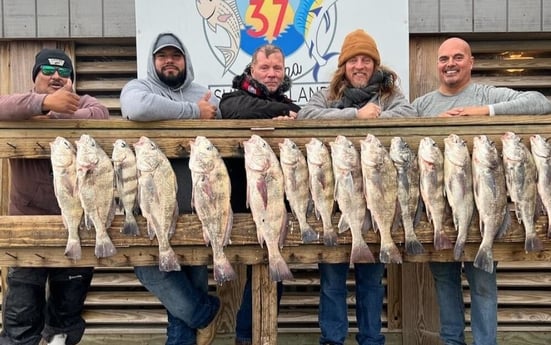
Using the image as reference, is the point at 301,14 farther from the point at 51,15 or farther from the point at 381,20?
the point at 51,15

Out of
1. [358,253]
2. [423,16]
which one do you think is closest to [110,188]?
[358,253]

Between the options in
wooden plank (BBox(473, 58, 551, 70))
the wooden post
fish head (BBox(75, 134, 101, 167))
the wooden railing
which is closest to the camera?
fish head (BBox(75, 134, 101, 167))

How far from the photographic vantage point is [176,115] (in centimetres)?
318

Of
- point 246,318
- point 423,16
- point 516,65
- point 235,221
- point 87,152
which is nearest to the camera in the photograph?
point 87,152

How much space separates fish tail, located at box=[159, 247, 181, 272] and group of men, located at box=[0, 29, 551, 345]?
1.07 ft

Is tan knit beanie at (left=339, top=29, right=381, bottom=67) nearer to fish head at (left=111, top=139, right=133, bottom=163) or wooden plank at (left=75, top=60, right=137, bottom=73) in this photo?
fish head at (left=111, top=139, right=133, bottom=163)

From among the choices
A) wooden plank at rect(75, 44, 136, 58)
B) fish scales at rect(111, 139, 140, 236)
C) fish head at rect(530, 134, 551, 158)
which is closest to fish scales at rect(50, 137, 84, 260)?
fish scales at rect(111, 139, 140, 236)

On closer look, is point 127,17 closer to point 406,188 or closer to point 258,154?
point 258,154

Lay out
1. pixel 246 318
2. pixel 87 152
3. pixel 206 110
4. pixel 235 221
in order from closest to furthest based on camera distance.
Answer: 1. pixel 87 152
2. pixel 235 221
3. pixel 206 110
4. pixel 246 318

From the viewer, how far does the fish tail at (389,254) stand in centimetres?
302

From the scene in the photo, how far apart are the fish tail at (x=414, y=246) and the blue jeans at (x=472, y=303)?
47cm

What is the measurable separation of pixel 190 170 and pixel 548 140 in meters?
1.84

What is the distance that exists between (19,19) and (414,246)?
120 inches

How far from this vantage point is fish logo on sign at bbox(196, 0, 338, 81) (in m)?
4.18
